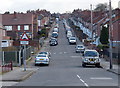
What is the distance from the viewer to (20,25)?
103 m

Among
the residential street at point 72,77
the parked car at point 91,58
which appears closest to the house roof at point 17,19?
the parked car at point 91,58

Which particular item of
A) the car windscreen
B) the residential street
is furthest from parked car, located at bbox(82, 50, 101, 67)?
the residential street

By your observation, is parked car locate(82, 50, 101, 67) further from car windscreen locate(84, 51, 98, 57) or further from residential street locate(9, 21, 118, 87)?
residential street locate(9, 21, 118, 87)

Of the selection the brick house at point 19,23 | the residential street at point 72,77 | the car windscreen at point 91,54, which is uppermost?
the brick house at point 19,23

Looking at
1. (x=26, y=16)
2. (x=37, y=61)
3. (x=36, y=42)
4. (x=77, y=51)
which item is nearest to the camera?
(x=37, y=61)

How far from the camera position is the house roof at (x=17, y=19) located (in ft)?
338

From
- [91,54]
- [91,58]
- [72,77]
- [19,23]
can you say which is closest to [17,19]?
[19,23]

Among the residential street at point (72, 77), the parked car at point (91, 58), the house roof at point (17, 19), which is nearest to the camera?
the residential street at point (72, 77)

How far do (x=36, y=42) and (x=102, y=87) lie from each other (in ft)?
201

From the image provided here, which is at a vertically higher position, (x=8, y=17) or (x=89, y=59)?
(x=8, y=17)

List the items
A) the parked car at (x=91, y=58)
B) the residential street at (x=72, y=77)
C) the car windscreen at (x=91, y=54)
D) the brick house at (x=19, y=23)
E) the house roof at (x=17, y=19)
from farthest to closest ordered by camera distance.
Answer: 1. the house roof at (x=17, y=19)
2. the brick house at (x=19, y=23)
3. the car windscreen at (x=91, y=54)
4. the parked car at (x=91, y=58)
5. the residential street at (x=72, y=77)

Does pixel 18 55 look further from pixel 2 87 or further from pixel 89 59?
pixel 2 87

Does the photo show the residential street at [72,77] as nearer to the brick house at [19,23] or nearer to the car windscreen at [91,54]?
the car windscreen at [91,54]

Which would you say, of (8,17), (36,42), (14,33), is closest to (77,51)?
(36,42)
